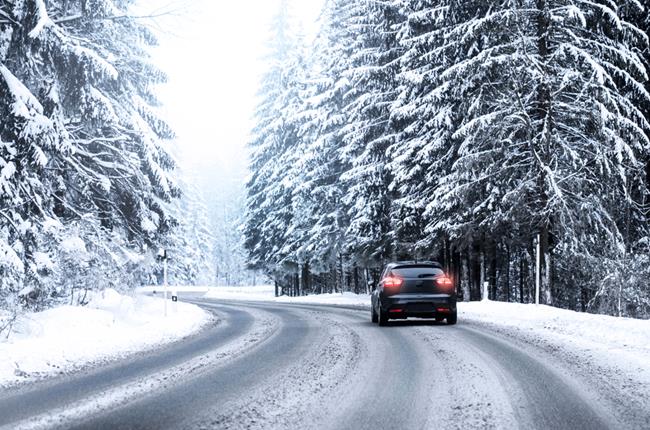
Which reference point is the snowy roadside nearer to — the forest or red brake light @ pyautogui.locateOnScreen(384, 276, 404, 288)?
red brake light @ pyautogui.locateOnScreen(384, 276, 404, 288)

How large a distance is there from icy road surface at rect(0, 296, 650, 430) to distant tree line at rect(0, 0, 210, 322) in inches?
210

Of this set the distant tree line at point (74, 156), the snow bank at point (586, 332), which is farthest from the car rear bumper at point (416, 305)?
the distant tree line at point (74, 156)

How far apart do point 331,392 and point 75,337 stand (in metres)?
6.53

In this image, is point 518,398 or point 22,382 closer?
point 518,398

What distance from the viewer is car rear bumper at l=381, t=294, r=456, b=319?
50.1ft

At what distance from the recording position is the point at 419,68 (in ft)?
84.1

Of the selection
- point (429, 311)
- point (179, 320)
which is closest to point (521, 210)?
point (429, 311)

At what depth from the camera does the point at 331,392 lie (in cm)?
682

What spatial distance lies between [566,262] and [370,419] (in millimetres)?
22839

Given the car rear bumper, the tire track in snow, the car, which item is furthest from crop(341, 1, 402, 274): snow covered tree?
the tire track in snow

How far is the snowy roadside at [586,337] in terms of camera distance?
8016 millimetres

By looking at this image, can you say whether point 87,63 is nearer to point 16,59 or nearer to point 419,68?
point 16,59

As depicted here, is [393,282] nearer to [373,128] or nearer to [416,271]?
[416,271]

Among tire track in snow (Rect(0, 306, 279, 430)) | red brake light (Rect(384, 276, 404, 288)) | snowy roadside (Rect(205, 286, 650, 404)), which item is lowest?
tire track in snow (Rect(0, 306, 279, 430))
